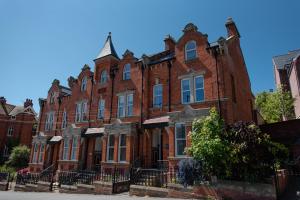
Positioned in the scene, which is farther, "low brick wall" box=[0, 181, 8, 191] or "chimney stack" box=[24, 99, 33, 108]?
"chimney stack" box=[24, 99, 33, 108]

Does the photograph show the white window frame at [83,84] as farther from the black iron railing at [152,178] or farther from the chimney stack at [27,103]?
the chimney stack at [27,103]

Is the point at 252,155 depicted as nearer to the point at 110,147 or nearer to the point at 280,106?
the point at 110,147

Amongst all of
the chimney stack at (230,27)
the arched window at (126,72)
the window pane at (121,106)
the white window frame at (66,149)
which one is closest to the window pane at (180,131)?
the window pane at (121,106)

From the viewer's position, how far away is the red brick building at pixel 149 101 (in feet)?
Result: 55.3

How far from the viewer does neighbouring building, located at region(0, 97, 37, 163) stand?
45100 millimetres

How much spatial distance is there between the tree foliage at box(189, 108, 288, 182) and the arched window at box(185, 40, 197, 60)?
819 cm

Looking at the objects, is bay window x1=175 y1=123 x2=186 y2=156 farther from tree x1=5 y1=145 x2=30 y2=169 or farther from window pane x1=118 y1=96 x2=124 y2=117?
tree x1=5 y1=145 x2=30 y2=169

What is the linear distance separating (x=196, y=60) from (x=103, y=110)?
10948 mm

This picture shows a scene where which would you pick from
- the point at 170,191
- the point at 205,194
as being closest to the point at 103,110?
the point at 170,191

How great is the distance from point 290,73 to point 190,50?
22.1 m

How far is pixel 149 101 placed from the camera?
2028 centimetres

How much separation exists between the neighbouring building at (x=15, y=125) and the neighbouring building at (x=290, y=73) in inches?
1859

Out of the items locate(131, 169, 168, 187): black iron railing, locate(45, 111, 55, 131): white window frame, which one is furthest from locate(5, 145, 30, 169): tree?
locate(131, 169, 168, 187): black iron railing

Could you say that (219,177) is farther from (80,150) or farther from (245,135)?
(80,150)
